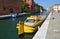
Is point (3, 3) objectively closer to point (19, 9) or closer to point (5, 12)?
point (5, 12)

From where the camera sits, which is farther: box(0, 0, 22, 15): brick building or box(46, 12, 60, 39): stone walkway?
box(0, 0, 22, 15): brick building

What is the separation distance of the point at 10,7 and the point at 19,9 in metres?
12.6

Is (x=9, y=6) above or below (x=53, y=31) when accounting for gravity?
above

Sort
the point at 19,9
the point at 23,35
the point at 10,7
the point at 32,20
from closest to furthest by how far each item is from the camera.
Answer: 1. the point at 23,35
2. the point at 32,20
3. the point at 10,7
4. the point at 19,9

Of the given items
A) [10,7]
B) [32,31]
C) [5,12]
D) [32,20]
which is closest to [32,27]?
[32,31]

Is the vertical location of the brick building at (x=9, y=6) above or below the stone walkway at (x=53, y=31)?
above

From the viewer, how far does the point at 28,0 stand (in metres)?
129

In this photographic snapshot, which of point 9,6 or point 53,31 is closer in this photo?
point 53,31

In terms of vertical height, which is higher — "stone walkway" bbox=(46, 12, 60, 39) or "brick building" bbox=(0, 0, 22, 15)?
"brick building" bbox=(0, 0, 22, 15)

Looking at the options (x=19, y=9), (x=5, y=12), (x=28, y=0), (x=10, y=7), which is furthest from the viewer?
(x=28, y=0)

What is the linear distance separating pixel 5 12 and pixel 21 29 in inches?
2072

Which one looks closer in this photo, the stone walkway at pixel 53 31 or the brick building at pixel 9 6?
the stone walkway at pixel 53 31

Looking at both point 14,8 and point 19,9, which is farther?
point 19,9

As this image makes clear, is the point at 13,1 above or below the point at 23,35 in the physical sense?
above
